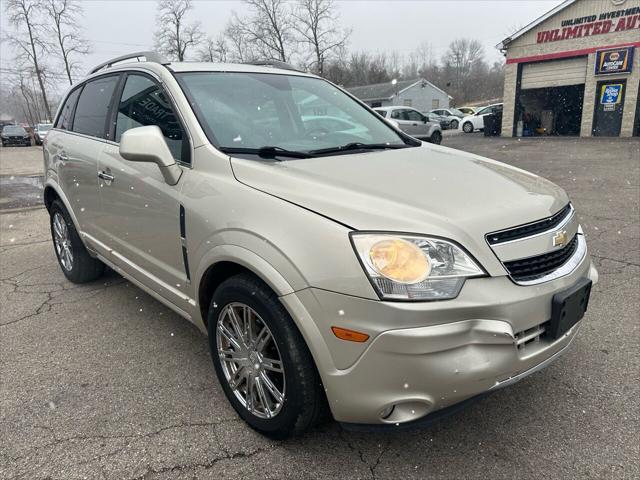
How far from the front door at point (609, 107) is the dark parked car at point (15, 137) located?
115 ft

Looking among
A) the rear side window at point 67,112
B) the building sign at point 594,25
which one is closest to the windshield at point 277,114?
the rear side window at point 67,112

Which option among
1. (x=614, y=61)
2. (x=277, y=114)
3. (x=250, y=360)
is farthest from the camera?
(x=614, y=61)

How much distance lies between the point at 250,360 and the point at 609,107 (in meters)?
22.6

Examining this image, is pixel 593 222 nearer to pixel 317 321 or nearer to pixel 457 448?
pixel 457 448

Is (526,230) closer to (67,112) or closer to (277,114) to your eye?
(277,114)

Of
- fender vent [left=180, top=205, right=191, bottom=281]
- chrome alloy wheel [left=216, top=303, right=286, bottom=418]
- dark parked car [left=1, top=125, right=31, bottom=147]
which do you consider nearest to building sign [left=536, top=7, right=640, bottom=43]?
fender vent [left=180, top=205, right=191, bottom=281]

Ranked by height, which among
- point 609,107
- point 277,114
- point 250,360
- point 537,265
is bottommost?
point 250,360

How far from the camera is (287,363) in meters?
1.97

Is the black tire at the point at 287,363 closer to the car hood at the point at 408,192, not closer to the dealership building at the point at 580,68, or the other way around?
the car hood at the point at 408,192

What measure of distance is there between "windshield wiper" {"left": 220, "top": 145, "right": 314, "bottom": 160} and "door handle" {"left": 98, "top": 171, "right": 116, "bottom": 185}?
1.17 meters

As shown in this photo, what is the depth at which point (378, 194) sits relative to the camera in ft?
6.63

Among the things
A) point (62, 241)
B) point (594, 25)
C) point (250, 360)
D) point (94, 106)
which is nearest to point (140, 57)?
point (94, 106)

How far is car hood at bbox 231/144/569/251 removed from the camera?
1.86m

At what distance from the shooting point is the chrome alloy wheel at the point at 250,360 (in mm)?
2156
